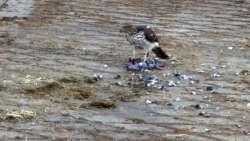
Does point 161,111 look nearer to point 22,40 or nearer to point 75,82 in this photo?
point 75,82

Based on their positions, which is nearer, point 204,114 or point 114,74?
point 204,114

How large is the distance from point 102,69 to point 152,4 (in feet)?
13.0

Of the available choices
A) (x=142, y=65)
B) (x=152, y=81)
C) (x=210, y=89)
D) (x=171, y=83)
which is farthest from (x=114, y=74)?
(x=210, y=89)

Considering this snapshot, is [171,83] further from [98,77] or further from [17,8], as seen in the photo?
[17,8]

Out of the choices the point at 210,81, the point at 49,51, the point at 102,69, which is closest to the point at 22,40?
the point at 49,51

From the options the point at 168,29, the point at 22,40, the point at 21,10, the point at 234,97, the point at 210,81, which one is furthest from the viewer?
the point at 21,10

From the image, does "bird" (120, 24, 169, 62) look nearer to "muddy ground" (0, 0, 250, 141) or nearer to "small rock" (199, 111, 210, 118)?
"muddy ground" (0, 0, 250, 141)

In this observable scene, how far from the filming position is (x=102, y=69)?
8.14 metres

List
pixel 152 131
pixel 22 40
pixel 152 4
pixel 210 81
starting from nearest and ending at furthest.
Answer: pixel 152 131 < pixel 210 81 < pixel 22 40 < pixel 152 4

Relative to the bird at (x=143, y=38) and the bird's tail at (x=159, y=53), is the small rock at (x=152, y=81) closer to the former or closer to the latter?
the bird at (x=143, y=38)

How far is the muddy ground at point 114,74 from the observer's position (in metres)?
6.39

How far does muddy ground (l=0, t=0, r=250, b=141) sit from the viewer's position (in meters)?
6.39

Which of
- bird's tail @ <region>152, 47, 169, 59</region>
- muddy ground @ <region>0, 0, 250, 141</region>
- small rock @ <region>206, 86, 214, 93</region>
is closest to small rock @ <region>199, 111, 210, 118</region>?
muddy ground @ <region>0, 0, 250, 141</region>

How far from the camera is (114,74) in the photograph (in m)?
7.96
